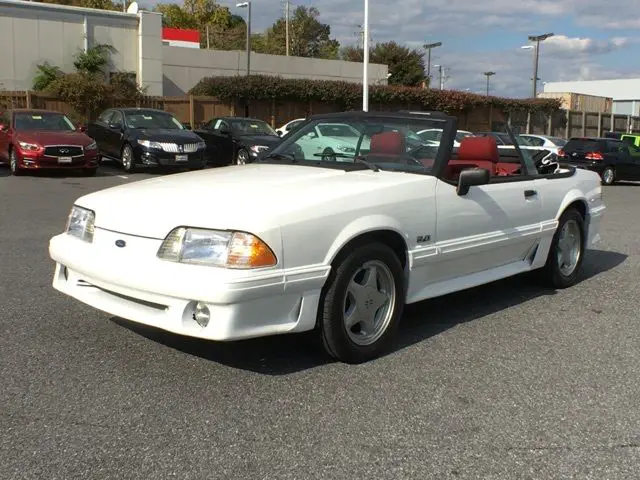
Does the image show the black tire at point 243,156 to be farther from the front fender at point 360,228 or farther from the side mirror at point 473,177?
the front fender at point 360,228

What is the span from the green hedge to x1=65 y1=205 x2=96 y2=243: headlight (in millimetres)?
26384

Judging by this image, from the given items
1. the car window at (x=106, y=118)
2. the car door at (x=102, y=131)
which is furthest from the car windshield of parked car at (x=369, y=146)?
the car window at (x=106, y=118)

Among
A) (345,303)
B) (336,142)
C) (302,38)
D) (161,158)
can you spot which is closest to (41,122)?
(161,158)

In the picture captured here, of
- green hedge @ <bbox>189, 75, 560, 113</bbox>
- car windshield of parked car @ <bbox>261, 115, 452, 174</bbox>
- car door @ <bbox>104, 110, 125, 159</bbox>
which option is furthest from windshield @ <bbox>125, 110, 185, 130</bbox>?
car windshield of parked car @ <bbox>261, 115, 452, 174</bbox>

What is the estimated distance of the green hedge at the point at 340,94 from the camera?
30.4 m

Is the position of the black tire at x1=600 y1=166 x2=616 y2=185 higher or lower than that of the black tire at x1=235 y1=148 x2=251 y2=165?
lower

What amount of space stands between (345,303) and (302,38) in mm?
74202

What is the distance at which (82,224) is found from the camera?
14.0 feet

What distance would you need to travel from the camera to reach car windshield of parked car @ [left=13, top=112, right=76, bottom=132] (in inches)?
616

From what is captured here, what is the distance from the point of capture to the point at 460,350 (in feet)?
14.5

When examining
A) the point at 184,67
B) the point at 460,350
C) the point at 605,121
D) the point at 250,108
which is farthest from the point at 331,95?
the point at 460,350

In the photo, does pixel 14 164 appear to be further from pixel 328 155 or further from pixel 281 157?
pixel 328 155

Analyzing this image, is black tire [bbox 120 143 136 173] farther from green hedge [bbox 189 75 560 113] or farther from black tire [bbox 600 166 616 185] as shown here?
green hedge [bbox 189 75 560 113]

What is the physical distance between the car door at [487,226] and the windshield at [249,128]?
46.8ft
